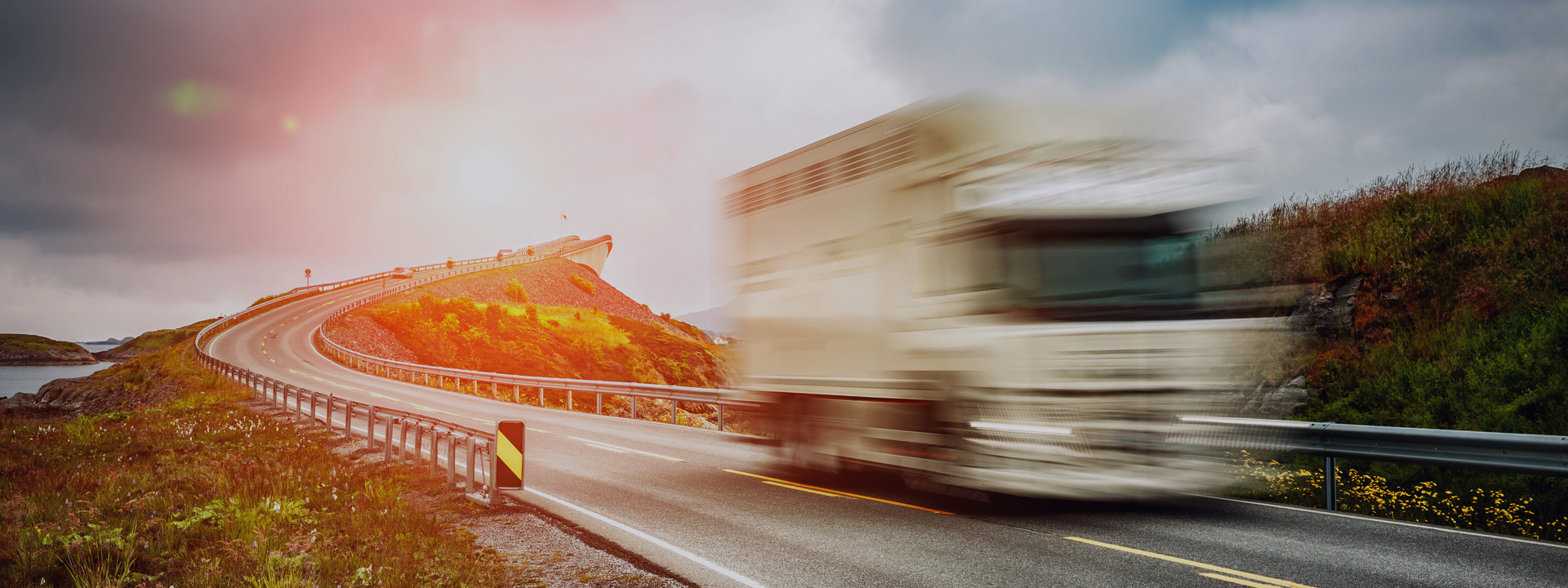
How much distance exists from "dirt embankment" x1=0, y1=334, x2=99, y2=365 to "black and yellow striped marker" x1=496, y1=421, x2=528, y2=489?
508 ft

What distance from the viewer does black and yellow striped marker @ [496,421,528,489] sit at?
27.1 ft

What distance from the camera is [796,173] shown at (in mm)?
9227

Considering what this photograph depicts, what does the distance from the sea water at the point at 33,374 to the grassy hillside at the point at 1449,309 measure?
97.4 m

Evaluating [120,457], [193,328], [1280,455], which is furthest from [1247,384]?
→ [193,328]

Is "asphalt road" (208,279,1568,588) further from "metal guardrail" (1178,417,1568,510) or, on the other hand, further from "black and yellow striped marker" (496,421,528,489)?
"metal guardrail" (1178,417,1568,510)

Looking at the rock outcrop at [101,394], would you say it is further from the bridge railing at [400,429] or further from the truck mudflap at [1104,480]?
the truck mudflap at [1104,480]

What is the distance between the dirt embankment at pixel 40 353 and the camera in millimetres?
122312

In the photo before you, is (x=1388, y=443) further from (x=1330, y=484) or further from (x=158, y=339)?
(x=158, y=339)

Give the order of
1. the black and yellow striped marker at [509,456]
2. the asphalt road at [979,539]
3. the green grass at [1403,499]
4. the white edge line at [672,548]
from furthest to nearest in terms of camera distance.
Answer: the black and yellow striped marker at [509,456], the green grass at [1403,499], the white edge line at [672,548], the asphalt road at [979,539]

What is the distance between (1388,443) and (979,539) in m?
3.96

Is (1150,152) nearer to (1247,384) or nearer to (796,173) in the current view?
(796,173)

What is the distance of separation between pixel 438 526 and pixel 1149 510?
6525 millimetres

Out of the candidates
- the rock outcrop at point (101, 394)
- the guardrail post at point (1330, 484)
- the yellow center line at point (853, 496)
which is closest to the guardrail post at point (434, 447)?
the yellow center line at point (853, 496)

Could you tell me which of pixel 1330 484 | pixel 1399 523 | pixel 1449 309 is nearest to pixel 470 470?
pixel 1330 484
